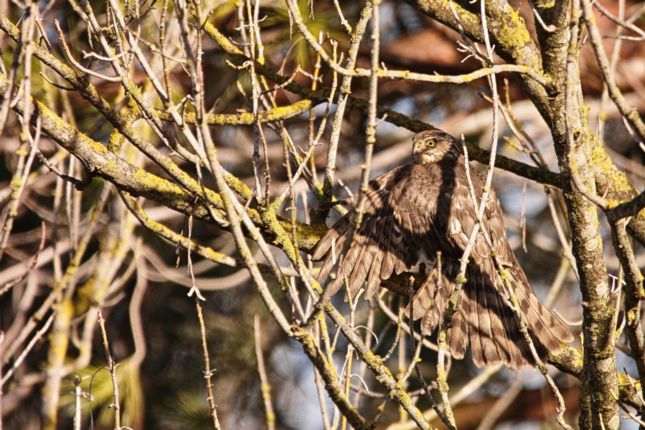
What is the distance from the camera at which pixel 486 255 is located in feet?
13.0

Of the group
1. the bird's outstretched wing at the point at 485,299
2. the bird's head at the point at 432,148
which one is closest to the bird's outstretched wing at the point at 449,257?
the bird's outstretched wing at the point at 485,299

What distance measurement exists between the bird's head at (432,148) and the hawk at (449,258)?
403mm

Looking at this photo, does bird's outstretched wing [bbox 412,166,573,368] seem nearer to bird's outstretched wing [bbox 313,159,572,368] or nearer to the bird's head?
bird's outstretched wing [bbox 313,159,572,368]

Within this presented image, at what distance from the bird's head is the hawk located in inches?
15.9

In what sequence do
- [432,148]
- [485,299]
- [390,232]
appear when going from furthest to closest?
[432,148] → [485,299] → [390,232]

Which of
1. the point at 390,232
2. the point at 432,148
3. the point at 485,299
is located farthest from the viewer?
the point at 432,148

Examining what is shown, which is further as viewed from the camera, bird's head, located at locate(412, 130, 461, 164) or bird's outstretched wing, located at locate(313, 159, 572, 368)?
bird's head, located at locate(412, 130, 461, 164)

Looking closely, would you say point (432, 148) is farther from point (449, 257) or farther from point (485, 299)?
point (485, 299)

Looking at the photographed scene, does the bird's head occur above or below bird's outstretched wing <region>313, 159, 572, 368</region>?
above

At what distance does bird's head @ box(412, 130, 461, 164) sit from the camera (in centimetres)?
473

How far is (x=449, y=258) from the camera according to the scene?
159 inches

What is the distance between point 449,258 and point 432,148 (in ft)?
2.90

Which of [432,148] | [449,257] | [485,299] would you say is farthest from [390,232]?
[432,148]

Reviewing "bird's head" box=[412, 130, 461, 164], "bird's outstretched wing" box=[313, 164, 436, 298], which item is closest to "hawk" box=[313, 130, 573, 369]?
"bird's outstretched wing" box=[313, 164, 436, 298]
